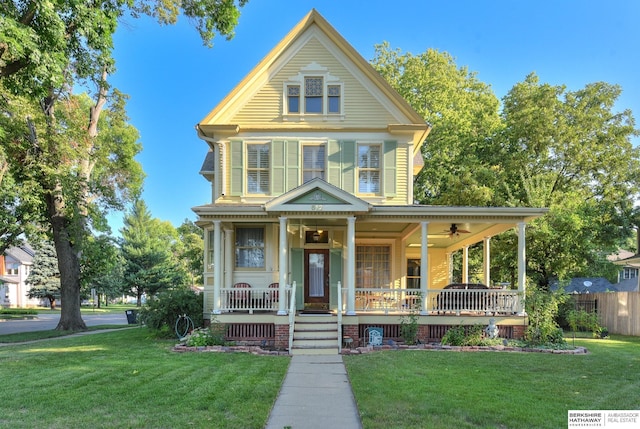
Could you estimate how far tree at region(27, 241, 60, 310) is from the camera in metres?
42.9

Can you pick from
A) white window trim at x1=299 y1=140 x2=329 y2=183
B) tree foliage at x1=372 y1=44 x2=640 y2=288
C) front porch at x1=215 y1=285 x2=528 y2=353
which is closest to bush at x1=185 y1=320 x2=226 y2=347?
front porch at x1=215 y1=285 x2=528 y2=353

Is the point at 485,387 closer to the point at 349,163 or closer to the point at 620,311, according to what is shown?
the point at 349,163

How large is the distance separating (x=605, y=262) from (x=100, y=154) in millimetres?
25574

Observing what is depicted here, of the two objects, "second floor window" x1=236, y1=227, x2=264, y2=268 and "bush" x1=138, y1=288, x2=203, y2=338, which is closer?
"bush" x1=138, y1=288, x2=203, y2=338

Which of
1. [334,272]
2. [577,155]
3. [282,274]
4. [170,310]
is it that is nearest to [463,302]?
[334,272]

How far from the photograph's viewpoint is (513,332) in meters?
11.9

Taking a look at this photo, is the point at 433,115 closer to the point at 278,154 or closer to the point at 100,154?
the point at 278,154

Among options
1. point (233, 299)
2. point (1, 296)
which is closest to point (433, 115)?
point (233, 299)

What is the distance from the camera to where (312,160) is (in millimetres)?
14336

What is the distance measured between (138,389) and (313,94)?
10.7 m

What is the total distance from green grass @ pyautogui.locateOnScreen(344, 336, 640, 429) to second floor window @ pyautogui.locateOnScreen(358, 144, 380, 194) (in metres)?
5.86

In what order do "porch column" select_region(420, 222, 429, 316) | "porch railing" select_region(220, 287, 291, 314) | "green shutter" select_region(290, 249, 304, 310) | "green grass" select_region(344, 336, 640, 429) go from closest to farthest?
"green grass" select_region(344, 336, 640, 429), "porch column" select_region(420, 222, 429, 316), "porch railing" select_region(220, 287, 291, 314), "green shutter" select_region(290, 249, 304, 310)

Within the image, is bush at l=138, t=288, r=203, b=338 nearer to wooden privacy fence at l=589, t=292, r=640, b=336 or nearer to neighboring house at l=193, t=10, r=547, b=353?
neighboring house at l=193, t=10, r=547, b=353

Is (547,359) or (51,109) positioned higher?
(51,109)
